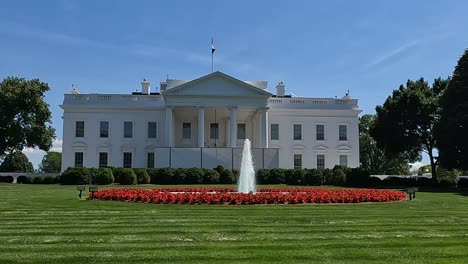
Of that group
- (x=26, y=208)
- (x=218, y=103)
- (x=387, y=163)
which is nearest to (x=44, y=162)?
(x=387, y=163)

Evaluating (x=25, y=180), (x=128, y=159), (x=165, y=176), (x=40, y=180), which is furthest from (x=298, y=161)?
(x=25, y=180)

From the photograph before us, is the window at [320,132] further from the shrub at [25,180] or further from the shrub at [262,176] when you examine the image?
the shrub at [25,180]

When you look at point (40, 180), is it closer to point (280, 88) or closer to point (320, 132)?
point (320, 132)

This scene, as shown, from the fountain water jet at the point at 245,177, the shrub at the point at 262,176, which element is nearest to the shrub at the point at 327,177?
the shrub at the point at 262,176

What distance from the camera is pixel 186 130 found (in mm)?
58875

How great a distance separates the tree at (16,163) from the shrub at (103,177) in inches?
1178

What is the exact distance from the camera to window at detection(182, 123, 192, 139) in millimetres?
58500

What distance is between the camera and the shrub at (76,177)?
128 ft

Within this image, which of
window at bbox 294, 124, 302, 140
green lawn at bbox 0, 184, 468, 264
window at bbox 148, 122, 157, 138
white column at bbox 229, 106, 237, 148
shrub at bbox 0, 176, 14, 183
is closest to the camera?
green lawn at bbox 0, 184, 468, 264

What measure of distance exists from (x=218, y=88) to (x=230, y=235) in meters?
41.5

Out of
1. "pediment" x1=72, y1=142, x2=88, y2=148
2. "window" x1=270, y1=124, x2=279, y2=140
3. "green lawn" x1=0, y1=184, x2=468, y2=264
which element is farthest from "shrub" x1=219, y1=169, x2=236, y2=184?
"green lawn" x1=0, y1=184, x2=468, y2=264

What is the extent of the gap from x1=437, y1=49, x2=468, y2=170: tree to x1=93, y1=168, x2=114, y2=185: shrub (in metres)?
26.9

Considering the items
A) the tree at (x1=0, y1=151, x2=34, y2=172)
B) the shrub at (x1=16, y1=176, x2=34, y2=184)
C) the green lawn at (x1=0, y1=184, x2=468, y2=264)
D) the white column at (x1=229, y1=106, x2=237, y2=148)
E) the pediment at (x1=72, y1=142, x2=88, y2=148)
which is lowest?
the green lawn at (x1=0, y1=184, x2=468, y2=264)

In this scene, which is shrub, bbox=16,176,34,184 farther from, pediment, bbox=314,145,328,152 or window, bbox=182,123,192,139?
pediment, bbox=314,145,328,152
